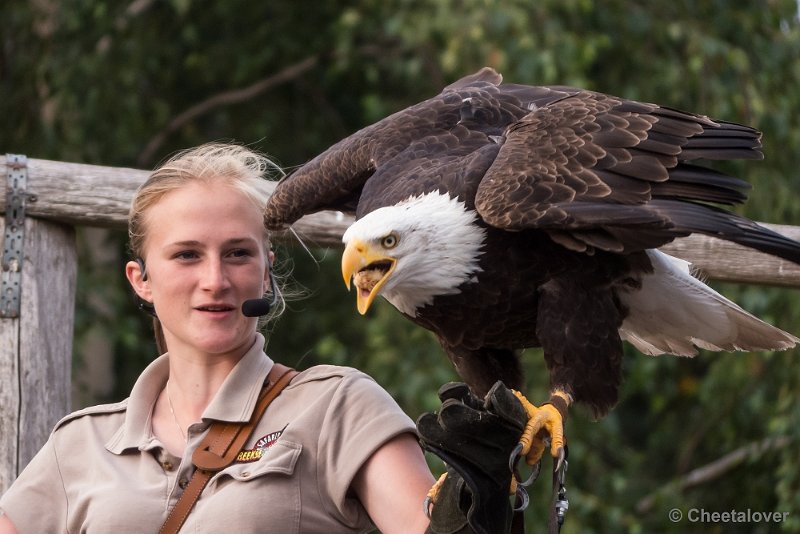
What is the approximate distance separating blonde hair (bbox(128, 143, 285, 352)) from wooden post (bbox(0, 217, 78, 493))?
2.21ft

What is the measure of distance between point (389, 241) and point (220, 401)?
0.53 meters

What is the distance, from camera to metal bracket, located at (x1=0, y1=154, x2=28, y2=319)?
351cm

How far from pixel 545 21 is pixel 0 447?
11.0 ft

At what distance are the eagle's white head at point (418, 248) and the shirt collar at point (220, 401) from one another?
285 mm

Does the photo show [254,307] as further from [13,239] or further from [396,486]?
[13,239]

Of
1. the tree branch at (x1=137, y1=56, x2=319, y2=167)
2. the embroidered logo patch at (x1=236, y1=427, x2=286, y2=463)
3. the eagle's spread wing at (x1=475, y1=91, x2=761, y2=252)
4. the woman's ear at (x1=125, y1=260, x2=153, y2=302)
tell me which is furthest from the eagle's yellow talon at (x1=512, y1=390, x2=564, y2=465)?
the tree branch at (x1=137, y1=56, x2=319, y2=167)

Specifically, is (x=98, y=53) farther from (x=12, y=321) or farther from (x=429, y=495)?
(x=429, y=495)

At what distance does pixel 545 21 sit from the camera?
5.91 m

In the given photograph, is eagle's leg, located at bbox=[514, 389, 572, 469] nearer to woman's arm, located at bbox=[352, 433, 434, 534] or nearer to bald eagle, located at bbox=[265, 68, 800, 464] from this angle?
bald eagle, located at bbox=[265, 68, 800, 464]

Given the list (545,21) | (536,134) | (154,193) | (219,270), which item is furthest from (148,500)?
(545,21)

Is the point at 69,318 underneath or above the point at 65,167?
underneath

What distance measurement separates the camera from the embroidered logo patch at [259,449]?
2.62 metres

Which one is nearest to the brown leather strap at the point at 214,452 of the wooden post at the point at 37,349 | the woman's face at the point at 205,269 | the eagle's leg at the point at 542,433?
the woman's face at the point at 205,269

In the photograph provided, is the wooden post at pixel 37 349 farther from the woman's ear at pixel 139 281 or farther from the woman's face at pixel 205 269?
the woman's face at pixel 205 269
